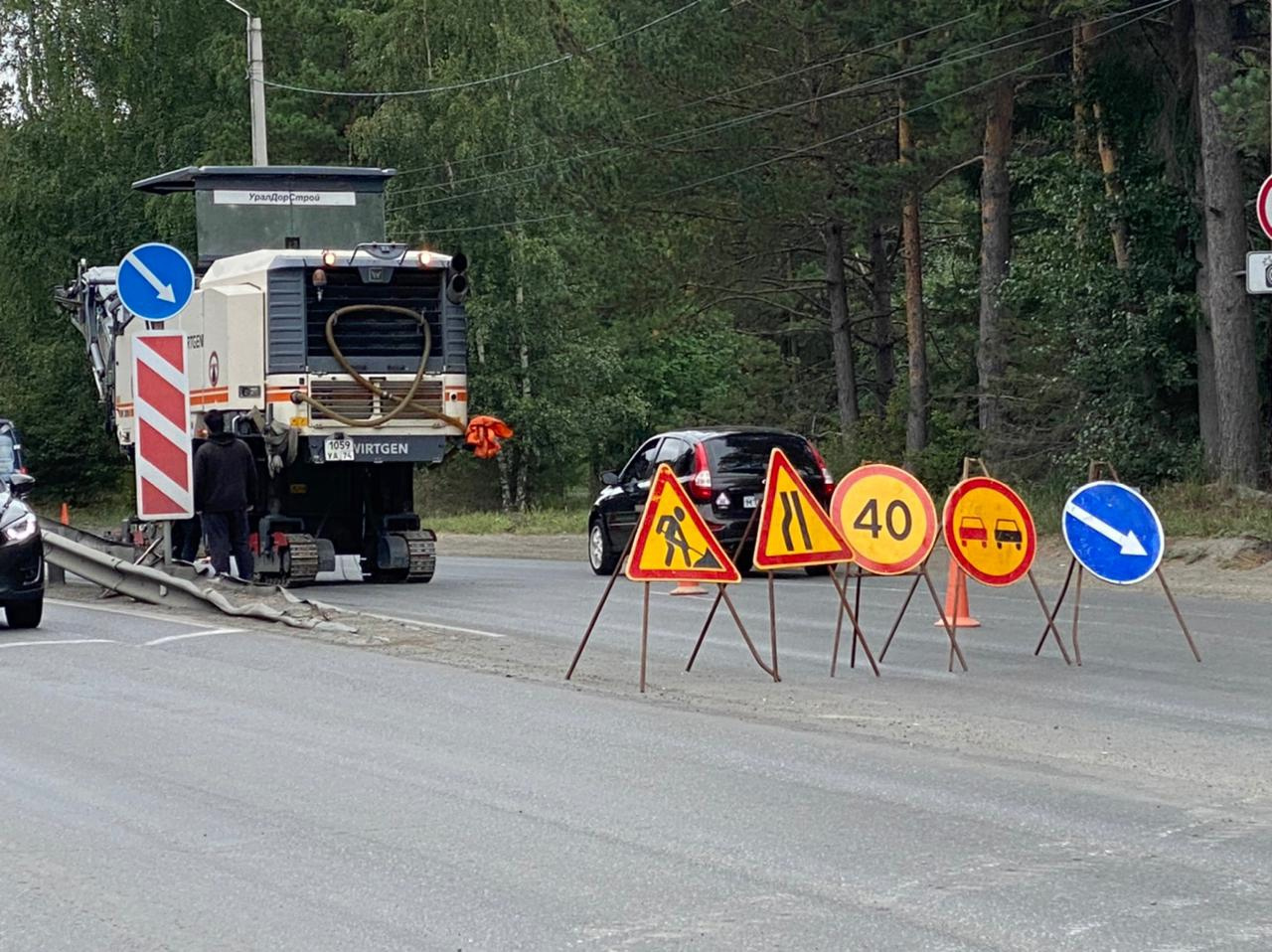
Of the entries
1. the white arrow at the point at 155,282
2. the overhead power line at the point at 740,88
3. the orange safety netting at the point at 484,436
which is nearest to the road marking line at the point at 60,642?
the white arrow at the point at 155,282

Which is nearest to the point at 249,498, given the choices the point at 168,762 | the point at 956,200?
the point at 168,762

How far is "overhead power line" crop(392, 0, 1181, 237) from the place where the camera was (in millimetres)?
27984

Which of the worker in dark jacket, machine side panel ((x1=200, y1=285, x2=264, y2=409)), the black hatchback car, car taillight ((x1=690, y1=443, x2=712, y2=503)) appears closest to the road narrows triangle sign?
the worker in dark jacket

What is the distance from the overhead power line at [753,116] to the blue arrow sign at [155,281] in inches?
539

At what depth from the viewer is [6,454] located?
33938mm

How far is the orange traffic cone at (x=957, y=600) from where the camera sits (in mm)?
14769

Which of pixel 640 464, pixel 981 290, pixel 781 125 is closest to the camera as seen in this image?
pixel 640 464

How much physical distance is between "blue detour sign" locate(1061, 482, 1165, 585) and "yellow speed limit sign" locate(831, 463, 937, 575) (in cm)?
100

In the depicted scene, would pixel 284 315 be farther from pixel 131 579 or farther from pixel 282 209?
pixel 131 579

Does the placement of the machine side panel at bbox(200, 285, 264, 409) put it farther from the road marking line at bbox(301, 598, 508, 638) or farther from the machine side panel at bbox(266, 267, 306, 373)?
the road marking line at bbox(301, 598, 508, 638)

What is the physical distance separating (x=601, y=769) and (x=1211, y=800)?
109 inches

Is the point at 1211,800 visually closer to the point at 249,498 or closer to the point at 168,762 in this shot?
the point at 168,762

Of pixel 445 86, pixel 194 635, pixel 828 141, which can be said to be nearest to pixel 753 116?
pixel 828 141

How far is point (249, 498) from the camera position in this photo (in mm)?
19203
